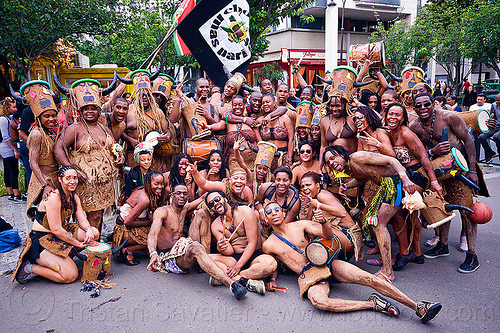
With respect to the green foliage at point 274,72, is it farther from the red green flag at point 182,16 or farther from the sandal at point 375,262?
the sandal at point 375,262

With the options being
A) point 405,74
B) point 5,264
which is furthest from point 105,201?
point 405,74

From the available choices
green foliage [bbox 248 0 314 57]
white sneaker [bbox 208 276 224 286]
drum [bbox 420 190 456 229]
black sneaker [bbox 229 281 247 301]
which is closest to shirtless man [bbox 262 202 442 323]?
black sneaker [bbox 229 281 247 301]

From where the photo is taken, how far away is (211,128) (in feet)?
19.0

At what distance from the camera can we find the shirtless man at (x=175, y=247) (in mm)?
3835

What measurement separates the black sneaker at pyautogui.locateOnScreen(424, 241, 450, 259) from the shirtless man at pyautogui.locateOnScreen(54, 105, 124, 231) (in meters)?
4.07

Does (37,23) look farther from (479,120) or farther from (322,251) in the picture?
(479,120)

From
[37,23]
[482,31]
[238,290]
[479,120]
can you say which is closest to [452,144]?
Answer: [479,120]

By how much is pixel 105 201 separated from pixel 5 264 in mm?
1414

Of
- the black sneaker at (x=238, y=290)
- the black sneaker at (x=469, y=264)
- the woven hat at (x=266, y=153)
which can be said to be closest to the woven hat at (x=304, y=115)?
the woven hat at (x=266, y=153)

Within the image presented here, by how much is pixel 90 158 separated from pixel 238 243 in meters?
2.17

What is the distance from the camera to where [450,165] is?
167 inches

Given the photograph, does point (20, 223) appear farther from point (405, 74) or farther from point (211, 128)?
point (405, 74)

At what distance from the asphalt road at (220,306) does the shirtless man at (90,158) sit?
928 millimetres

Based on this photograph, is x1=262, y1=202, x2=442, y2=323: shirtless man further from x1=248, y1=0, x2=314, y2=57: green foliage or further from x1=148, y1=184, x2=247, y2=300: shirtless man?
x1=248, y1=0, x2=314, y2=57: green foliage
